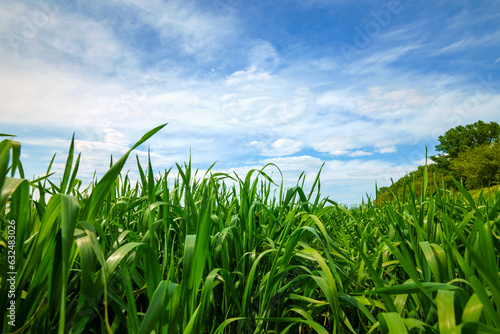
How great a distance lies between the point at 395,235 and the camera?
151 cm

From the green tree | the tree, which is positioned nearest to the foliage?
the tree

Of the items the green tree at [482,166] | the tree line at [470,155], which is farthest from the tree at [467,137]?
the green tree at [482,166]

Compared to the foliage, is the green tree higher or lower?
lower

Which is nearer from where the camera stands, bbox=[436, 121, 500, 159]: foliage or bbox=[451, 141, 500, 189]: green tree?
bbox=[451, 141, 500, 189]: green tree

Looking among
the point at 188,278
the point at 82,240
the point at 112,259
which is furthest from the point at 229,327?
the point at 82,240

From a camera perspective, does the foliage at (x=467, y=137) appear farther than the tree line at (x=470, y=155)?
Yes

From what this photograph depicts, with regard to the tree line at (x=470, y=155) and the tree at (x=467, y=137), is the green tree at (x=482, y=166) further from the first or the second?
the tree at (x=467, y=137)

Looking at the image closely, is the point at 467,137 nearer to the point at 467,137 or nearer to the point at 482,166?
the point at 467,137

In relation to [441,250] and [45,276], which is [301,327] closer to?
[441,250]

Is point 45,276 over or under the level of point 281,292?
over

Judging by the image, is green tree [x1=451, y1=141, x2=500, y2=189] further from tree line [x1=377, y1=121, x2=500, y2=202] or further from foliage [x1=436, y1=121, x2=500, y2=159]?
foliage [x1=436, y1=121, x2=500, y2=159]

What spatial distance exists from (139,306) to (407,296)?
3.32 ft

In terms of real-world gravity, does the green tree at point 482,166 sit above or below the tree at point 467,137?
below

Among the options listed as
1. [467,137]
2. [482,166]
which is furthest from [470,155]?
[467,137]
